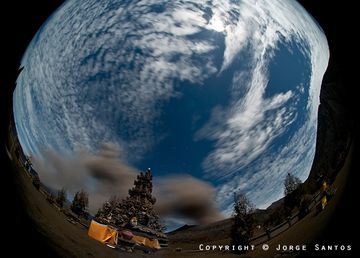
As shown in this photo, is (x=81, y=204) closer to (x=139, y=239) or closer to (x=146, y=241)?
(x=139, y=239)

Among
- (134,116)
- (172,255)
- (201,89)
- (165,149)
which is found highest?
(201,89)

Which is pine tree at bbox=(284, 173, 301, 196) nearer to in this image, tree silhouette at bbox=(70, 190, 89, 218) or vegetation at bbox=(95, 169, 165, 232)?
vegetation at bbox=(95, 169, 165, 232)

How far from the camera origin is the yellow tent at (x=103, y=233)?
7887 millimetres

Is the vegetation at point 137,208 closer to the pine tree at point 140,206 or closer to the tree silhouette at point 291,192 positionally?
the pine tree at point 140,206

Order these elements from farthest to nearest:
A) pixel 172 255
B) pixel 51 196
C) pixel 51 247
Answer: pixel 51 247
pixel 51 196
pixel 172 255

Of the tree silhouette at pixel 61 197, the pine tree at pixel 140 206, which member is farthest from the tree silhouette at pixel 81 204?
the pine tree at pixel 140 206

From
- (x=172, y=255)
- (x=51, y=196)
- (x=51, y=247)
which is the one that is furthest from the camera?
(x=51, y=247)

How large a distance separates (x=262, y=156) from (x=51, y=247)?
19.7 feet

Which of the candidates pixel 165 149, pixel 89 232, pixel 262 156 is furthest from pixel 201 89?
pixel 89 232

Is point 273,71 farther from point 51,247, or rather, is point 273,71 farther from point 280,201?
point 51,247

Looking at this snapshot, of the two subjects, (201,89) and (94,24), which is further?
(94,24)

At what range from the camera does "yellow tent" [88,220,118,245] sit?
7.89m

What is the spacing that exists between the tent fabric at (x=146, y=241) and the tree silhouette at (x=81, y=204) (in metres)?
1.31

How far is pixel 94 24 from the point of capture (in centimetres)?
894
